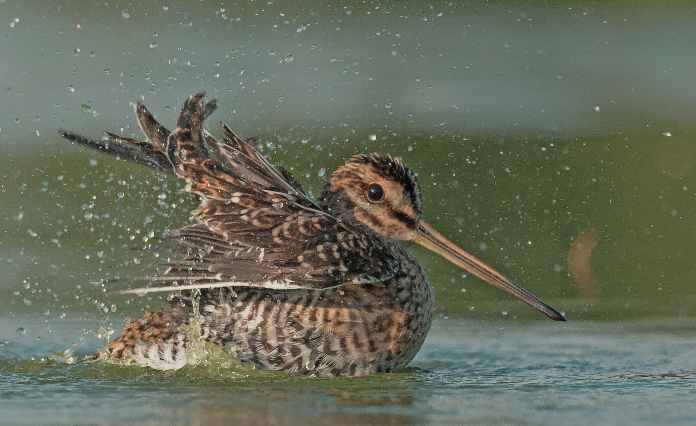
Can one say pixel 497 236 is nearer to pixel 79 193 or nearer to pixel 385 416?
pixel 79 193

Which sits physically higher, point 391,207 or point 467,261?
point 391,207

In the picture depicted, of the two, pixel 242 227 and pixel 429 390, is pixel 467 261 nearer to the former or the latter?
pixel 429 390

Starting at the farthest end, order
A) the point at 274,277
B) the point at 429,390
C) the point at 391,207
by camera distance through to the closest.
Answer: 1. the point at 391,207
2. the point at 274,277
3. the point at 429,390

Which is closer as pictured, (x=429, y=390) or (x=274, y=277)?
(x=429, y=390)

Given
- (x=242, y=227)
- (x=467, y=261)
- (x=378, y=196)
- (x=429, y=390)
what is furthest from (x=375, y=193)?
(x=429, y=390)

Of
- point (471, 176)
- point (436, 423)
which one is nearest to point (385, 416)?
point (436, 423)

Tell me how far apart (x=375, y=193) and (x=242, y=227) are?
92 centimetres

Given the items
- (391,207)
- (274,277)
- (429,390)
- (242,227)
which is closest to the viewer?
(429,390)

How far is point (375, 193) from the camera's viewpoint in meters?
6.45

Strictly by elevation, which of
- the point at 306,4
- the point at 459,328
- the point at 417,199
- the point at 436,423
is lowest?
A: the point at 436,423

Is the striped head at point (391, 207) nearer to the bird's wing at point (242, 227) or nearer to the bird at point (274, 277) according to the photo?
the bird at point (274, 277)

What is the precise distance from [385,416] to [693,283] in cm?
463

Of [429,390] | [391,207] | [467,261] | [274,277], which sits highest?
[391,207]

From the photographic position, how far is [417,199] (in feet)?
21.2
